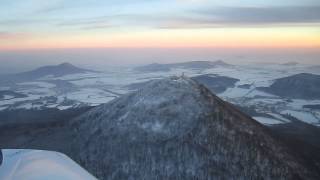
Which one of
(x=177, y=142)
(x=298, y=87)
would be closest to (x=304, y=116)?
(x=298, y=87)

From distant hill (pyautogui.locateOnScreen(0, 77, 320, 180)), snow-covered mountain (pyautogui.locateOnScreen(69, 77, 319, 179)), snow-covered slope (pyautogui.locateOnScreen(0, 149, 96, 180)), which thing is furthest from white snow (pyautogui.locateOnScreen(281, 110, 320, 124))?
snow-covered slope (pyautogui.locateOnScreen(0, 149, 96, 180))

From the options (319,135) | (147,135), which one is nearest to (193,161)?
(147,135)

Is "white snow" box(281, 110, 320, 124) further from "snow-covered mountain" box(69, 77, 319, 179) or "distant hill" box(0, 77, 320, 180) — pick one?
"snow-covered mountain" box(69, 77, 319, 179)

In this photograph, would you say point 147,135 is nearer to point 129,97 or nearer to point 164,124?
point 164,124

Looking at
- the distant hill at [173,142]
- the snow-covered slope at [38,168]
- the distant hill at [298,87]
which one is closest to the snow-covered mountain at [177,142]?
the distant hill at [173,142]

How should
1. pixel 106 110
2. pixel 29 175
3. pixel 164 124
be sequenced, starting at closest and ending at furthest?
pixel 29 175
pixel 164 124
pixel 106 110

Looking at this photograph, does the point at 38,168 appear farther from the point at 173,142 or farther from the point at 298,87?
the point at 298,87
